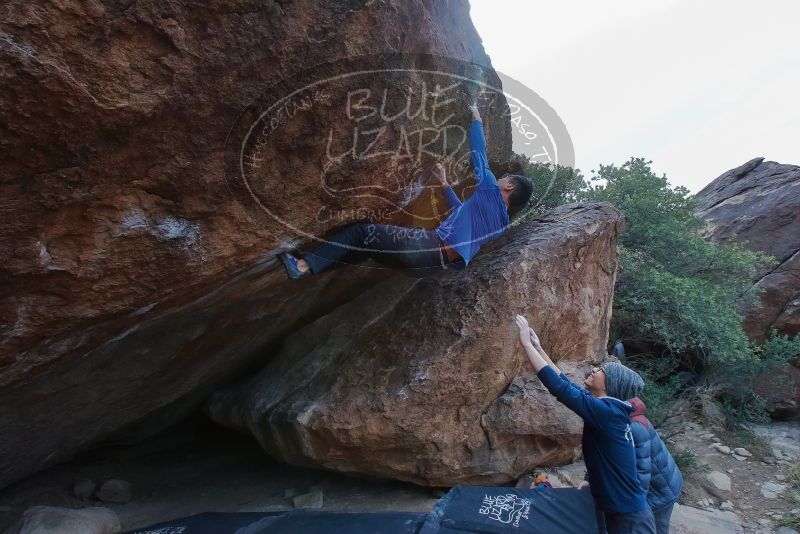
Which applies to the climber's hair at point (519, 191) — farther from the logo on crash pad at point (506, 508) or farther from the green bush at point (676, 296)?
Answer: the logo on crash pad at point (506, 508)

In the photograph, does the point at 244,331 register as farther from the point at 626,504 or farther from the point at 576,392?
the point at 626,504

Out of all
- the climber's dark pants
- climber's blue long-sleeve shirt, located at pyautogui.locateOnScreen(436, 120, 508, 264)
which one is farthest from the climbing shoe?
climber's blue long-sleeve shirt, located at pyautogui.locateOnScreen(436, 120, 508, 264)

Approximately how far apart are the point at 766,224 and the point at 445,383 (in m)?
8.24

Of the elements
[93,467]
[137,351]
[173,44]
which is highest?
[173,44]

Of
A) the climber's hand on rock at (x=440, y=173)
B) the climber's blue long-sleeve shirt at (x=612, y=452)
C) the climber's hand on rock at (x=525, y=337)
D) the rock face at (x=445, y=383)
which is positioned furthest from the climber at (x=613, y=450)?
the climber's hand on rock at (x=440, y=173)

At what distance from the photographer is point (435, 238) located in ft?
11.2

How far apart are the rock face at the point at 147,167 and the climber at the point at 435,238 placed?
6.1 inches

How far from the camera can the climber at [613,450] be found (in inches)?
99.7

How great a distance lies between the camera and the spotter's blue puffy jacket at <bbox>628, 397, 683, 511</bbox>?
8.86ft

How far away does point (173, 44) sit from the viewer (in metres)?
2.05

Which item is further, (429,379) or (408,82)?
(429,379)

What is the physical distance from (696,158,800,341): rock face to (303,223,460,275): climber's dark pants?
A: 7022 mm

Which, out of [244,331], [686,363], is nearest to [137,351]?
[244,331]

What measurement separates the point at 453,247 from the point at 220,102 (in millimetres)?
1806
